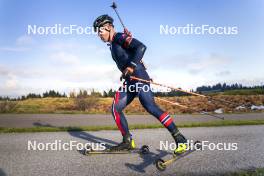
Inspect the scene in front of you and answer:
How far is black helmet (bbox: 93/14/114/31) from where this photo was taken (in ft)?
22.1

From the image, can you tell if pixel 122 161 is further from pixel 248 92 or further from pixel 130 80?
pixel 248 92

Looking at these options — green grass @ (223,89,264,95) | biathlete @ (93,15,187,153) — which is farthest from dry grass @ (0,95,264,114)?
biathlete @ (93,15,187,153)

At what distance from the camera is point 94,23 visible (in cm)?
683

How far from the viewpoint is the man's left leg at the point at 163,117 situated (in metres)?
6.04

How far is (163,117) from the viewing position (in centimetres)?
610

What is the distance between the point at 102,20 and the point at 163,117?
2.43 metres

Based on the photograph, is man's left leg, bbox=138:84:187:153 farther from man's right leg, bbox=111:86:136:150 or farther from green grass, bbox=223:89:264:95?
green grass, bbox=223:89:264:95

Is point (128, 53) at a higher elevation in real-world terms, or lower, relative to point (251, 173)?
higher

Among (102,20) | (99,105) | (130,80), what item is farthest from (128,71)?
(99,105)

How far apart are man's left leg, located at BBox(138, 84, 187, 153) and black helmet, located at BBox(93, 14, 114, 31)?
1663 millimetres

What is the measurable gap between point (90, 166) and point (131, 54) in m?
2.35

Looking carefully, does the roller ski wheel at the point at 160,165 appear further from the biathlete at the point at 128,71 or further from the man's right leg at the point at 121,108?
the man's right leg at the point at 121,108

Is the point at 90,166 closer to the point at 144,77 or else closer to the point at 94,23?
the point at 144,77

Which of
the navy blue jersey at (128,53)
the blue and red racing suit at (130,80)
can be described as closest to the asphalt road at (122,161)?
the blue and red racing suit at (130,80)
